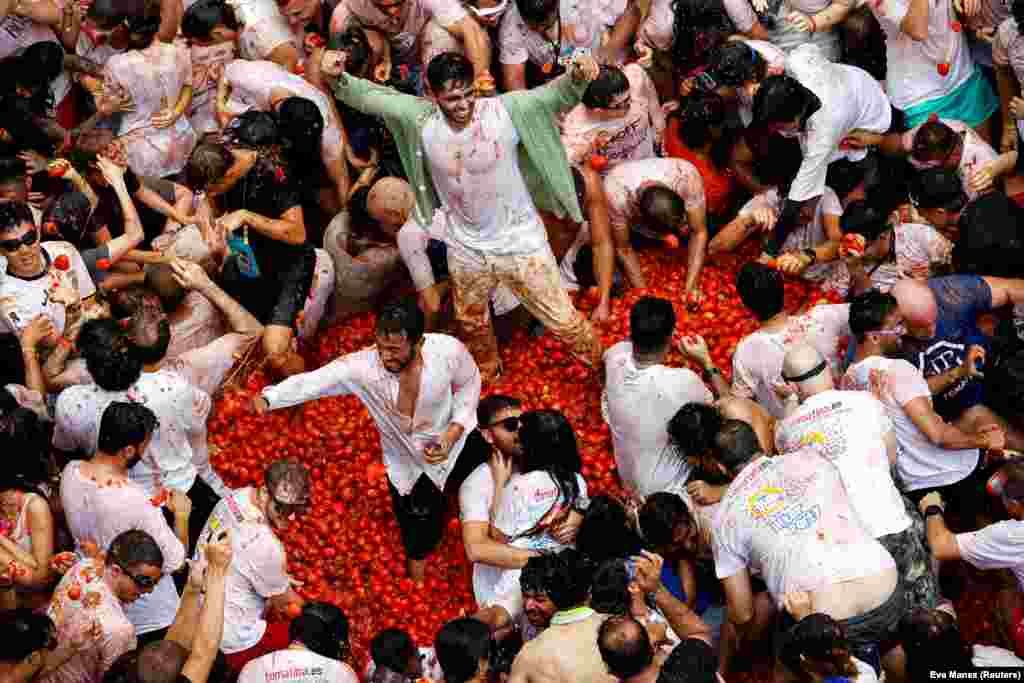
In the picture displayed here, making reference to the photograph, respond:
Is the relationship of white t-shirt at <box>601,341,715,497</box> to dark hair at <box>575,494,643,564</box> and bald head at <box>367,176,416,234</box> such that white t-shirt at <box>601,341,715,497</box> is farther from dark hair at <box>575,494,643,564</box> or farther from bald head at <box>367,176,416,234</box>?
bald head at <box>367,176,416,234</box>

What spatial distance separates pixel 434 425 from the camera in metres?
8.40

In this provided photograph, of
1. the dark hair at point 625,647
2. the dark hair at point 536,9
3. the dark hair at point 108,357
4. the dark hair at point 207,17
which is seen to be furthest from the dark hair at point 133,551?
the dark hair at point 536,9

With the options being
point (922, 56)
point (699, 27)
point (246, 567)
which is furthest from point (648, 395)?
point (922, 56)

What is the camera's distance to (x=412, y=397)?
324 inches

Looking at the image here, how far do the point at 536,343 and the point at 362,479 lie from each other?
1.16 metres

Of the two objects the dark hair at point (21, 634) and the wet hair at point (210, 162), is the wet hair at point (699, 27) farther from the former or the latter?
the dark hair at point (21, 634)

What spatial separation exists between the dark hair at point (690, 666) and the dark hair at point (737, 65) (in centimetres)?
345

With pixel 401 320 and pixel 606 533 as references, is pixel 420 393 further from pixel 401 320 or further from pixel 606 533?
pixel 606 533

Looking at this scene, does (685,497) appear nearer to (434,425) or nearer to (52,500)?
(434,425)

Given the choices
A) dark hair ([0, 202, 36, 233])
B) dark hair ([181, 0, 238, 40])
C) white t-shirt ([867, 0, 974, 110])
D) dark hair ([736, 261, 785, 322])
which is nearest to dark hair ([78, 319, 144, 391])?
dark hair ([0, 202, 36, 233])

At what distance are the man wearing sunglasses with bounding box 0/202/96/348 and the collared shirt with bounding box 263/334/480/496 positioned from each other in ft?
3.94

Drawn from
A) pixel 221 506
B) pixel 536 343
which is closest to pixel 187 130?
pixel 536 343

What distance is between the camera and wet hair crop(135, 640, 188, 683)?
23.0ft

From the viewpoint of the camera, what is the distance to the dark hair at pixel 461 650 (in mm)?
7289
